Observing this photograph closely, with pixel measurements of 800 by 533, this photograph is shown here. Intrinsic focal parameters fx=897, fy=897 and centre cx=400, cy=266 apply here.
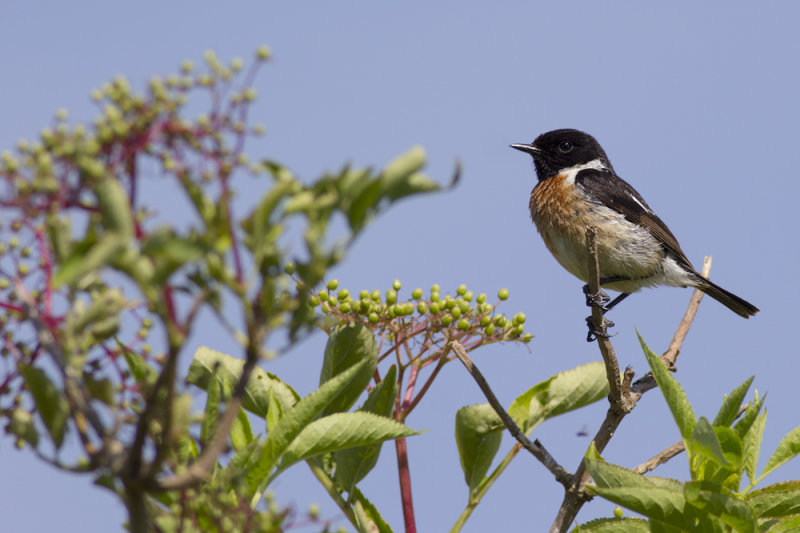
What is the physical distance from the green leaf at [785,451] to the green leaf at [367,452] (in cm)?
126

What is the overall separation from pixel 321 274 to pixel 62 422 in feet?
1.71

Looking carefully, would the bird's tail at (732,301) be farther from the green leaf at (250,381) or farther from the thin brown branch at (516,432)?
the green leaf at (250,381)

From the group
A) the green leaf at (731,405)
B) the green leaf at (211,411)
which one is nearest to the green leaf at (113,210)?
the green leaf at (211,411)

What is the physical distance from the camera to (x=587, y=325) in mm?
6605

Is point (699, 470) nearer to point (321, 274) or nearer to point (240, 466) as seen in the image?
point (240, 466)

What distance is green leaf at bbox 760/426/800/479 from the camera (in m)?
2.89

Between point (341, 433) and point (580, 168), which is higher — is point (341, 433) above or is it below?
below

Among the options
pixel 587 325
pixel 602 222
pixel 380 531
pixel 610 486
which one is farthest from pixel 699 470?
pixel 602 222

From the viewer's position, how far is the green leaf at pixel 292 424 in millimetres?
2227

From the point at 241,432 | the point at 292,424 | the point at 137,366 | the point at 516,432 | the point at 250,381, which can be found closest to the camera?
the point at 137,366

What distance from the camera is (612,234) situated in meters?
7.23

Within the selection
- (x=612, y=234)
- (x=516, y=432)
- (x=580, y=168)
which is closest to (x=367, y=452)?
(x=516, y=432)

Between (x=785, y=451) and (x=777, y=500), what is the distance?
0.66 feet

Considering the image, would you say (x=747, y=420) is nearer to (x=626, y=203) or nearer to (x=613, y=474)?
(x=613, y=474)
